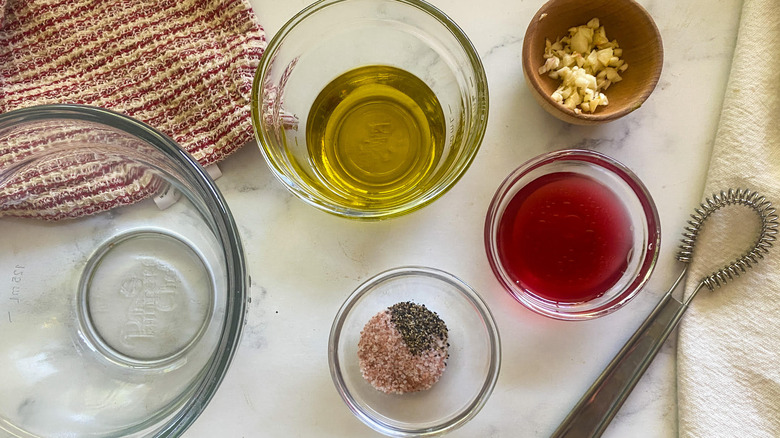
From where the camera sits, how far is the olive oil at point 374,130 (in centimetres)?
101

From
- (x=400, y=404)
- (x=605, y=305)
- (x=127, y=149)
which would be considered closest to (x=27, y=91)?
(x=127, y=149)

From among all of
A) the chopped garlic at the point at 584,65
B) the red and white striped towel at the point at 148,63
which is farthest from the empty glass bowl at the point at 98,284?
the chopped garlic at the point at 584,65

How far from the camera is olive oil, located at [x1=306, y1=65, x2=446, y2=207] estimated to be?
39.8 inches

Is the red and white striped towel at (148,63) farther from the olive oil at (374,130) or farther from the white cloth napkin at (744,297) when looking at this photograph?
the white cloth napkin at (744,297)

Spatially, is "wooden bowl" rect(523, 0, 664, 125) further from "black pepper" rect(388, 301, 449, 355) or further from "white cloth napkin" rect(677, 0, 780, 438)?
"black pepper" rect(388, 301, 449, 355)

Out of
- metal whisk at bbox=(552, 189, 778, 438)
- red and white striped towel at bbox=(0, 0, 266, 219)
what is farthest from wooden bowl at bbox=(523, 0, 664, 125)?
red and white striped towel at bbox=(0, 0, 266, 219)

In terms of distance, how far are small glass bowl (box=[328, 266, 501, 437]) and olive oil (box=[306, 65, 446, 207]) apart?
17 centimetres

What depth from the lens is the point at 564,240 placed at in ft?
3.36

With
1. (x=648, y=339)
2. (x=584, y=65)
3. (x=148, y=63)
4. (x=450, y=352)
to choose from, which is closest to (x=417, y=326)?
(x=450, y=352)

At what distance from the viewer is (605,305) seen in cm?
100

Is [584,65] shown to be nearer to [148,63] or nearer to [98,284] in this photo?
[148,63]

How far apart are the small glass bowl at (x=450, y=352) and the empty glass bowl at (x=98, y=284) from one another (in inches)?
8.6

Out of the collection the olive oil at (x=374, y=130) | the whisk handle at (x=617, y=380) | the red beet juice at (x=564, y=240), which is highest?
the olive oil at (x=374, y=130)

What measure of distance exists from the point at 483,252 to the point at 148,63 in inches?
25.7
